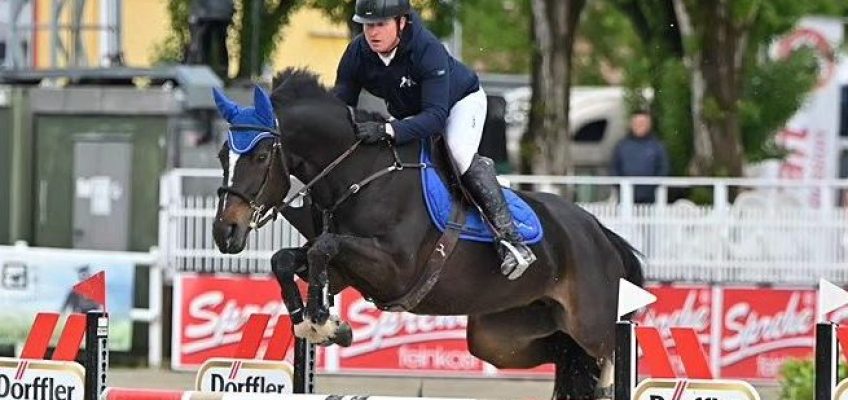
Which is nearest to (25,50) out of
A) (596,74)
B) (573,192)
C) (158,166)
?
(158,166)

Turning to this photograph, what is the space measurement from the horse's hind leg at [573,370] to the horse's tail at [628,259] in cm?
45

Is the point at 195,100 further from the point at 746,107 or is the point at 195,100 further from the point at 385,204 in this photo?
the point at 385,204

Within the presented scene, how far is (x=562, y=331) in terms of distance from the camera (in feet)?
30.9

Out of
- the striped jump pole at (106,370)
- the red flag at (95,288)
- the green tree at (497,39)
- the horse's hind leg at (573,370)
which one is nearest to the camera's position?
the striped jump pole at (106,370)

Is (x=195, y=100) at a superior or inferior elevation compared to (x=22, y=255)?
superior

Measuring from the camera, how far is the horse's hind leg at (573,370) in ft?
31.0

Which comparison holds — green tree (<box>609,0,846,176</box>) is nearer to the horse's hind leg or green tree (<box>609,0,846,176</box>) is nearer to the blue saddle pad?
the horse's hind leg

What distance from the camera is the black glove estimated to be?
27.2 ft

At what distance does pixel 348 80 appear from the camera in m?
8.54

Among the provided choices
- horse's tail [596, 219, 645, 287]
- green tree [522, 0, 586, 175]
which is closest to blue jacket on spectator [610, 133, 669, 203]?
green tree [522, 0, 586, 175]

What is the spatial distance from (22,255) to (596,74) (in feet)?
69.1

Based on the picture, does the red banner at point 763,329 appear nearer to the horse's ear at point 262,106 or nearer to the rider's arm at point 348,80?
the rider's arm at point 348,80

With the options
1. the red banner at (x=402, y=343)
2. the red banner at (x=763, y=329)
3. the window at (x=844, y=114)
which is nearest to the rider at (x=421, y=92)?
the red banner at (x=402, y=343)

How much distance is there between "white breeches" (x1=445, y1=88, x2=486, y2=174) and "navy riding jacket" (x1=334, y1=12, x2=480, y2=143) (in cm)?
7
